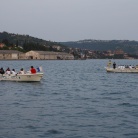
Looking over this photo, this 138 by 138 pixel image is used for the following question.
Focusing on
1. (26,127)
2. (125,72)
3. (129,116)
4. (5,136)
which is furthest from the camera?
(125,72)

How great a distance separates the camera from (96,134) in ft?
61.2

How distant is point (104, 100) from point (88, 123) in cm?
1009

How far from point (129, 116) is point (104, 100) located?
7883 millimetres

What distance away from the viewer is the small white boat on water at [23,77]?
153 ft

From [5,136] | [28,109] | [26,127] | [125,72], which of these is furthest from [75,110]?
[125,72]

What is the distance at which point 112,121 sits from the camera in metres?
21.5

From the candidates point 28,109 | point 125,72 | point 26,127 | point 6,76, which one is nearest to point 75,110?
point 28,109

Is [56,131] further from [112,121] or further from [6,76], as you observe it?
[6,76]

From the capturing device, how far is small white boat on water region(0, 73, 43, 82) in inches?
1841

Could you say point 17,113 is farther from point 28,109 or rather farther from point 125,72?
point 125,72

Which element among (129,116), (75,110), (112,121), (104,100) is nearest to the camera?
(112,121)

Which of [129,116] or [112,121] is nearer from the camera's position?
[112,121]

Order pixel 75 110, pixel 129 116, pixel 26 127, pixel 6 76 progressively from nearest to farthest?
pixel 26 127, pixel 129 116, pixel 75 110, pixel 6 76

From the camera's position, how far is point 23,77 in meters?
47.4
